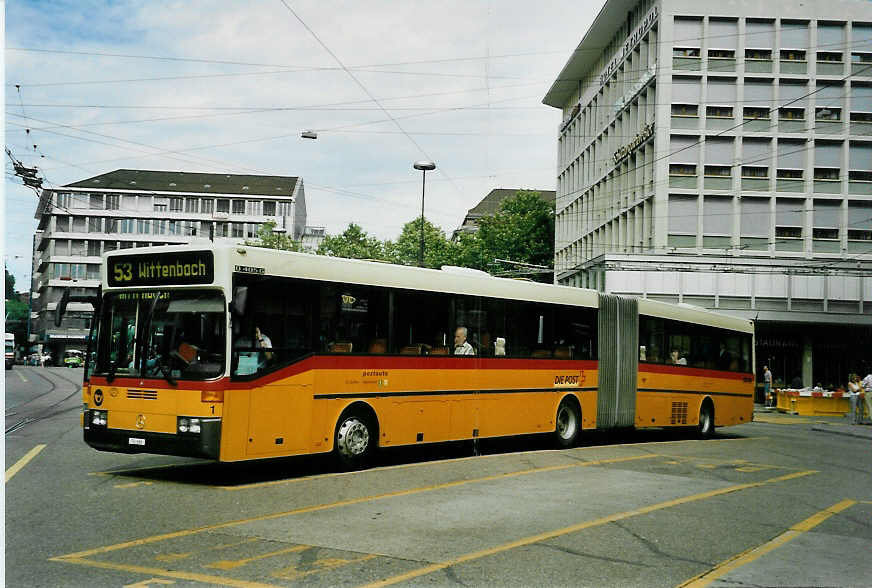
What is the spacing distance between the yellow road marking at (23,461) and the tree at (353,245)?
7194 cm

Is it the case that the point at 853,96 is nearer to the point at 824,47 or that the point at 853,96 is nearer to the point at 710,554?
the point at 824,47

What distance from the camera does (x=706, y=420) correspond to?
2281 cm

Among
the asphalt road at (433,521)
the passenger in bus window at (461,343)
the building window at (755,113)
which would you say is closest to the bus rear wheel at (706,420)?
the asphalt road at (433,521)

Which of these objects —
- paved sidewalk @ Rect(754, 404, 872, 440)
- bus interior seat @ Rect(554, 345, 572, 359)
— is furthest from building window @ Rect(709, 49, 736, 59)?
bus interior seat @ Rect(554, 345, 572, 359)

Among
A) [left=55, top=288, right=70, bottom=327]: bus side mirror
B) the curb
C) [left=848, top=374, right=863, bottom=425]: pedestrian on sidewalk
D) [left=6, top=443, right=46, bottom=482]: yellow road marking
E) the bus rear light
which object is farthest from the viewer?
[left=848, top=374, right=863, bottom=425]: pedestrian on sidewalk

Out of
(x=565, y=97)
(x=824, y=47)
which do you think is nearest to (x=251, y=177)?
(x=565, y=97)

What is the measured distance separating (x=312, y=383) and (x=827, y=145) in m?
46.1

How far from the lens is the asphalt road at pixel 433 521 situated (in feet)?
22.7

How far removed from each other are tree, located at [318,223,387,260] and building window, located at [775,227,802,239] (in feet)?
139

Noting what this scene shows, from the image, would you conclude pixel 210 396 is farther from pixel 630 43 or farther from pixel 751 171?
pixel 630 43

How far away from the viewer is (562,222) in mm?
74438

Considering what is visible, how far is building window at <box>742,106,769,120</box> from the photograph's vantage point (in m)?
51.9

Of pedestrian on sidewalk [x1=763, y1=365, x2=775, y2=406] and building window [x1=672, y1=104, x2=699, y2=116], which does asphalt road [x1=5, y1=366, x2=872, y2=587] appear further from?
building window [x1=672, y1=104, x2=699, y2=116]

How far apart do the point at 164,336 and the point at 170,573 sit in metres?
5.56
